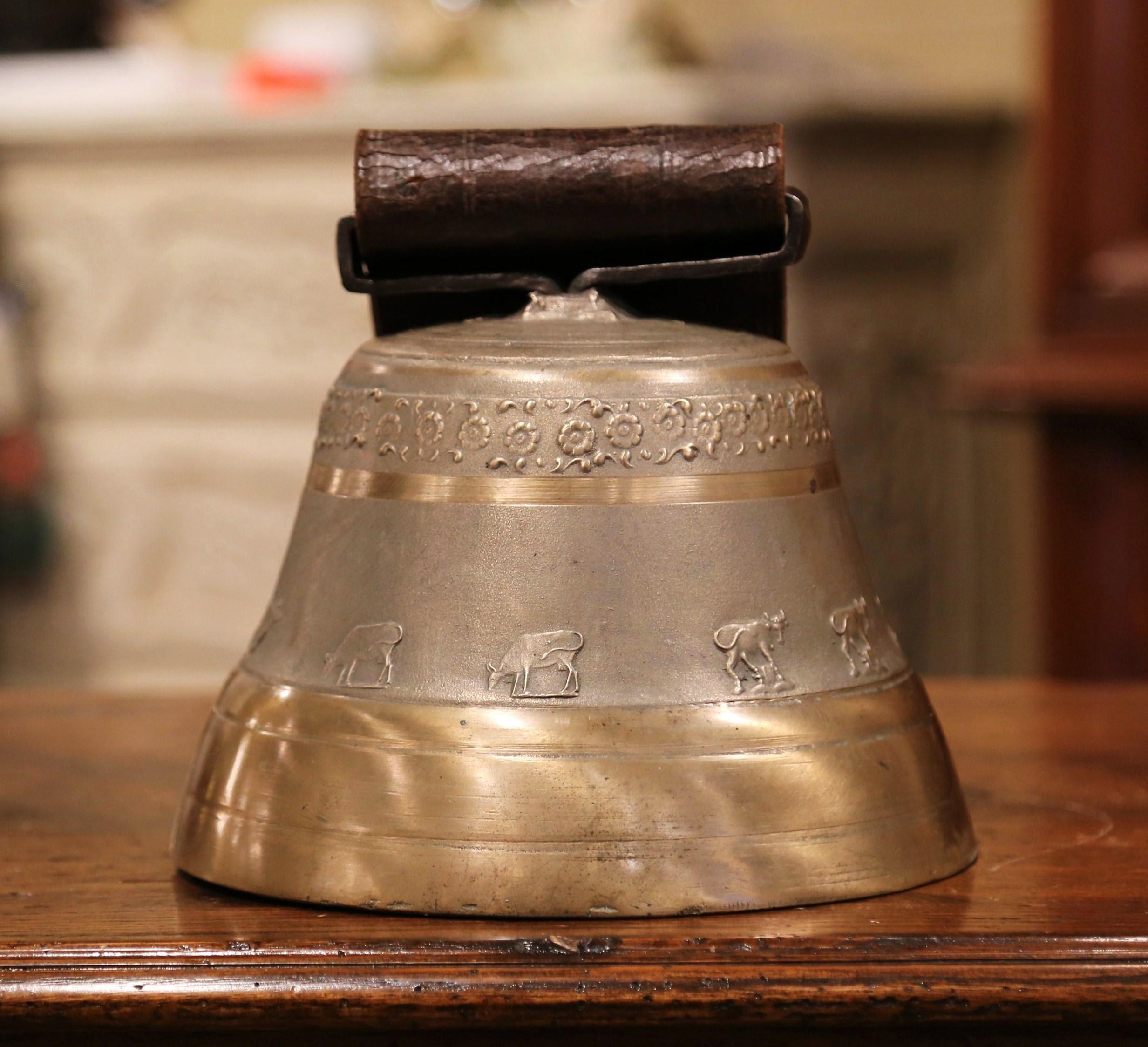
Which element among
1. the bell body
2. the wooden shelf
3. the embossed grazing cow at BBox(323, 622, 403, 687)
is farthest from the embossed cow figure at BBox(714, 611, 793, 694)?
the wooden shelf

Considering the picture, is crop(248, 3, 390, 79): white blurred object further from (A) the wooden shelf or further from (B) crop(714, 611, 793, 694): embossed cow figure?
(B) crop(714, 611, 793, 694): embossed cow figure

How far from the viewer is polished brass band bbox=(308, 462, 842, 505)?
0.75 meters

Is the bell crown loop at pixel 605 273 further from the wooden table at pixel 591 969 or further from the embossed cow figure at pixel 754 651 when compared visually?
the wooden table at pixel 591 969

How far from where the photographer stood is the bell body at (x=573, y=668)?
28.2 inches

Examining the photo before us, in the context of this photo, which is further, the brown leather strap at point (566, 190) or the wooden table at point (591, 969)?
the brown leather strap at point (566, 190)

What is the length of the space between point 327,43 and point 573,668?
96.6 inches

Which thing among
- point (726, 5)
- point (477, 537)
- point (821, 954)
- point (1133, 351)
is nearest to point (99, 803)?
point (477, 537)

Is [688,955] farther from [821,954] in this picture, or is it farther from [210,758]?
[210,758]

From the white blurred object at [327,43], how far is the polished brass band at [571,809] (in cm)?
237

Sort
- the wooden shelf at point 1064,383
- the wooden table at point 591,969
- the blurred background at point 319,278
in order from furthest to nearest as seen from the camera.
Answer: the blurred background at point 319,278, the wooden shelf at point 1064,383, the wooden table at point 591,969

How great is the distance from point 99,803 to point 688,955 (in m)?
0.39

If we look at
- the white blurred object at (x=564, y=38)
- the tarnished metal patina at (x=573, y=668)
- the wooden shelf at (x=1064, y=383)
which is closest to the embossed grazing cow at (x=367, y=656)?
the tarnished metal patina at (x=573, y=668)

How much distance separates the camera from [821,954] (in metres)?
0.68

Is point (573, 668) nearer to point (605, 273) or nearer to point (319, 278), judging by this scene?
point (605, 273)
